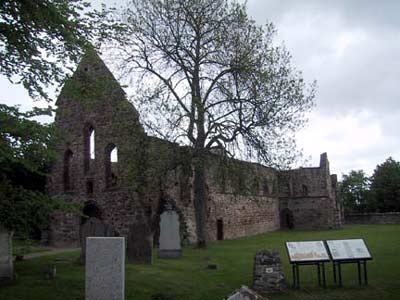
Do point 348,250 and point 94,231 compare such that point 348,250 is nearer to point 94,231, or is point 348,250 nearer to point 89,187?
point 94,231

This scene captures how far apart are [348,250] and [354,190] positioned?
66512 millimetres

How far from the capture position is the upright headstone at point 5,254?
11180 mm

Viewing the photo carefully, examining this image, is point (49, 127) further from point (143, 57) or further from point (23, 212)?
point (143, 57)

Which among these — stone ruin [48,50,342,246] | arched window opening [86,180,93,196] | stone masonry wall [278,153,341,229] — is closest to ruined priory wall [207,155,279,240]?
stone ruin [48,50,342,246]

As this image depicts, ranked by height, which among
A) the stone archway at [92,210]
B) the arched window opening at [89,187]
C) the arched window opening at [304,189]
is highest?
the arched window opening at [304,189]

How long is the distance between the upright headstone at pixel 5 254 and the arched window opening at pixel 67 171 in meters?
14.8

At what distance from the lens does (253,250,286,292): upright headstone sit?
416 inches

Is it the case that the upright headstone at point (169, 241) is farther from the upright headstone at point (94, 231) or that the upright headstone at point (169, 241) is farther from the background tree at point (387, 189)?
the background tree at point (387, 189)

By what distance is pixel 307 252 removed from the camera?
35.8 feet

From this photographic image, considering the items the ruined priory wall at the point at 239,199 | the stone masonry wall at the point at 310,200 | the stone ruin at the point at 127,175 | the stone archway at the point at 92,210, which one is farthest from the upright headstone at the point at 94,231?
the stone masonry wall at the point at 310,200

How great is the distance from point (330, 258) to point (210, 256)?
7.26 m

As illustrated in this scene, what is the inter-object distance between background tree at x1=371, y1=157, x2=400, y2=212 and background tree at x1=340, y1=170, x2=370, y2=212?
640 centimetres

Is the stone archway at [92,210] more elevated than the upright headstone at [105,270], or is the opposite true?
the stone archway at [92,210]

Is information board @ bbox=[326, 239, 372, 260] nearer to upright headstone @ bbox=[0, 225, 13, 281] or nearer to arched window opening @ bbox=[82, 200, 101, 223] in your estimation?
upright headstone @ bbox=[0, 225, 13, 281]
